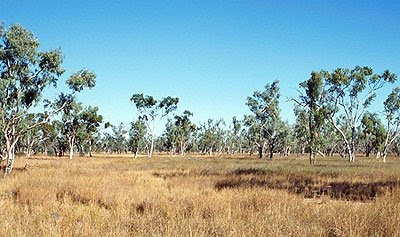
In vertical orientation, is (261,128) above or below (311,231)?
above

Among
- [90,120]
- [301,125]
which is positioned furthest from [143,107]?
[301,125]

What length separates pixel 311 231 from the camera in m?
5.94

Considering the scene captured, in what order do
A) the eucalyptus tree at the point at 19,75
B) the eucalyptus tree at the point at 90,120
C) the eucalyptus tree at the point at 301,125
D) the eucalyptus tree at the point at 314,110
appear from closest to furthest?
the eucalyptus tree at the point at 19,75 < the eucalyptus tree at the point at 314,110 < the eucalyptus tree at the point at 301,125 < the eucalyptus tree at the point at 90,120

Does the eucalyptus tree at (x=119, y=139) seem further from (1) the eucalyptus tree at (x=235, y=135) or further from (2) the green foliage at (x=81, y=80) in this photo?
(2) the green foliage at (x=81, y=80)

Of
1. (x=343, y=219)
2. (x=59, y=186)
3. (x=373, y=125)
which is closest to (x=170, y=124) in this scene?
(x=373, y=125)

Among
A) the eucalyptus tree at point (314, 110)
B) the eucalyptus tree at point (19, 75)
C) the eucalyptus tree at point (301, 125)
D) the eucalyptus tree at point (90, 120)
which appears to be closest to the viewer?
the eucalyptus tree at point (19, 75)

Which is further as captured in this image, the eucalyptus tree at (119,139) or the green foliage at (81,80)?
the eucalyptus tree at (119,139)

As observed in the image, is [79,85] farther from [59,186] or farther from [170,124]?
[170,124]

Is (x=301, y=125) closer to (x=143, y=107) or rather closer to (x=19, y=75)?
(x=143, y=107)

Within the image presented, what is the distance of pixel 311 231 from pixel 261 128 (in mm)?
61312

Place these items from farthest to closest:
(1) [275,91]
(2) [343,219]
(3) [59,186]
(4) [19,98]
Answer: (1) [275,91], (4) [19,98], (3) [59,186], (2) [343,219]

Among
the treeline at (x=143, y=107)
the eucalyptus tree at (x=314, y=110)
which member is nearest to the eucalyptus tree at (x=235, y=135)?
the treeline at (x=143, y=107)

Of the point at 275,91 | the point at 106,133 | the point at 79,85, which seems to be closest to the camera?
the point at 79,85

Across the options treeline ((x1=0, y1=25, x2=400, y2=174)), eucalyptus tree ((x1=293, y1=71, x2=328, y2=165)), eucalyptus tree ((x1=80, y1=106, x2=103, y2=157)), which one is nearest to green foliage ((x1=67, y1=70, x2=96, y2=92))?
treeline ((x1=0, y1=25, x2=400, y2=174))
